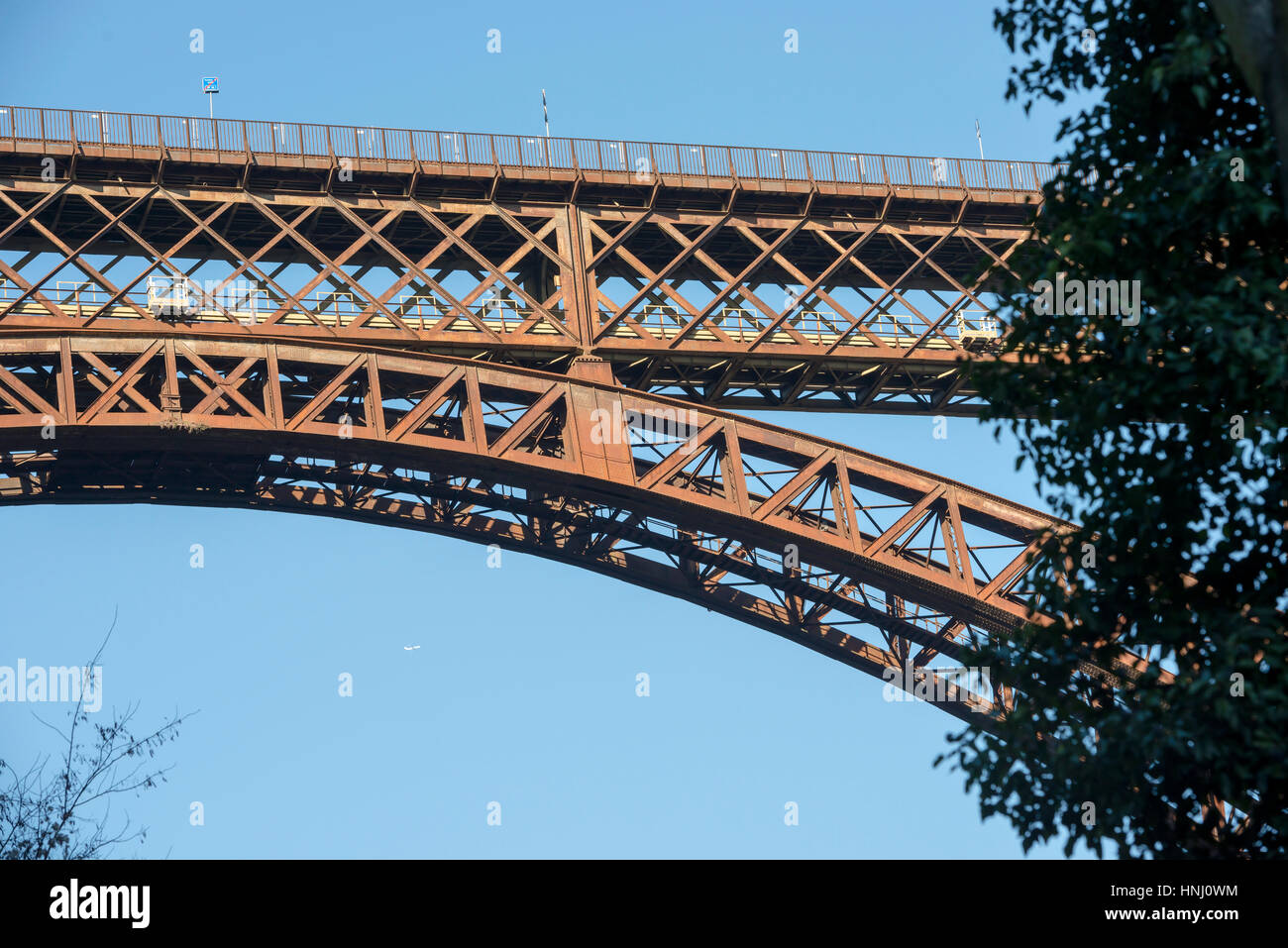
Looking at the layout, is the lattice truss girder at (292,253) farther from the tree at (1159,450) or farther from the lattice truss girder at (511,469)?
the tree at (1159,450)

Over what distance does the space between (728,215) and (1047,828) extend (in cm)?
2225

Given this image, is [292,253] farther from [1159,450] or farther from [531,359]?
[1159,450]

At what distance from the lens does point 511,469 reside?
3058 centimetres

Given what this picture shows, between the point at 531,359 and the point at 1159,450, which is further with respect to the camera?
the point at 531,359

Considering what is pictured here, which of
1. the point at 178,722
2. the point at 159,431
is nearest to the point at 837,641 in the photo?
the point at 159,431

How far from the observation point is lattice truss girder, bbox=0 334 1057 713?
30.2 meters

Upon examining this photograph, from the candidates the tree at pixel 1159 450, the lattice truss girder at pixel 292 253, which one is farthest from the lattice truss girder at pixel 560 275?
the tree at pixel 1159 450

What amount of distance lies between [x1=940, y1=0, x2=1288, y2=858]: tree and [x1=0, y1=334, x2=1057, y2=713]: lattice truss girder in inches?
598

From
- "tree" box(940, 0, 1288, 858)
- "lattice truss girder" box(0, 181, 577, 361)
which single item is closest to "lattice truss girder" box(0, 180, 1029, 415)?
"lattice truss girder" box(0, 181, 577, 361)

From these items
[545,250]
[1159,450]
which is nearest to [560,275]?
[545,250]

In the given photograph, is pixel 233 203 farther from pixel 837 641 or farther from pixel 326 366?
pixel 837 641

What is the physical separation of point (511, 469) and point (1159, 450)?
16641 mm

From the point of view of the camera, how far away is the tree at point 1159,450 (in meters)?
14.3

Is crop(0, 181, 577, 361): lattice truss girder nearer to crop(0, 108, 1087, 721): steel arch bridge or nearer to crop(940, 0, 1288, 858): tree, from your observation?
crop(0, 108, 1087, 721): steel arch bridge
